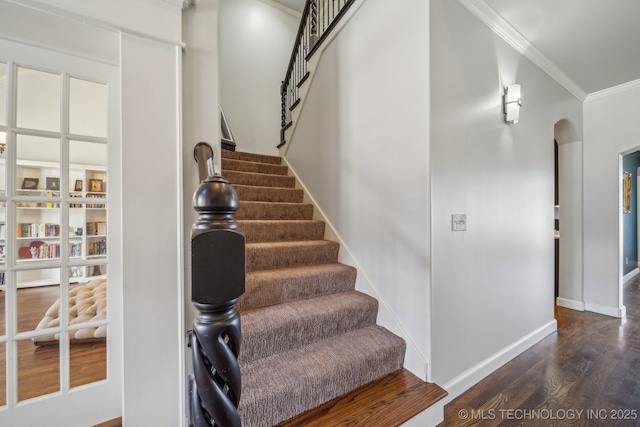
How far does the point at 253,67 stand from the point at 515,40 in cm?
348

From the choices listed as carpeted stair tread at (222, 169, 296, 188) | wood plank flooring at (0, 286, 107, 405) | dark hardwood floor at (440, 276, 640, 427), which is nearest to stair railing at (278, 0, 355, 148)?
carpeted stair tread at (222, 169, 296, 188)

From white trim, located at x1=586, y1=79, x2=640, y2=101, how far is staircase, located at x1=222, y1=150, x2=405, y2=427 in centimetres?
362

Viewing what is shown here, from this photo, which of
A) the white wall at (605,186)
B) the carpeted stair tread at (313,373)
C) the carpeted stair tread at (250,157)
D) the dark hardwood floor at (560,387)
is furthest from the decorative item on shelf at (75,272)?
the white wall at (605,186)

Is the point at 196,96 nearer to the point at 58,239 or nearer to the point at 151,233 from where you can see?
the point at 151,233

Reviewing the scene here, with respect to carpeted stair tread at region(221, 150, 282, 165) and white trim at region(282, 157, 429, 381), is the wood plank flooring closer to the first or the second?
white trim at region(282, 157, 429, 381)

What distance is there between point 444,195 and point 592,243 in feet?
9.75

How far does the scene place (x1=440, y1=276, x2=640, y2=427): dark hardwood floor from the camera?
1.47 meters

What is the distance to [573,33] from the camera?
6.78ft

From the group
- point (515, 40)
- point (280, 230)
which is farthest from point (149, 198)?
point (515, 40)

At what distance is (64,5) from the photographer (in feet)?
3.08

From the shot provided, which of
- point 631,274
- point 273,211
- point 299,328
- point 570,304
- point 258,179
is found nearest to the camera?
point 299,328

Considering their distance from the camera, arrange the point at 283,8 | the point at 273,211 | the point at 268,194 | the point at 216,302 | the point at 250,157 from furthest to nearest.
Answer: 1. the point at 283,8
2. the point at 250,157
3. the point at 268,194
4. the point at 273,211
5. the point at 216,302

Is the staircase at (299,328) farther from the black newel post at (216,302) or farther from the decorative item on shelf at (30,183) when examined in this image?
the decorative item on shelf at (30,183)

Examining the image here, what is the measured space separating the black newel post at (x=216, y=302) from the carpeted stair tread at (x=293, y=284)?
1.03 m
